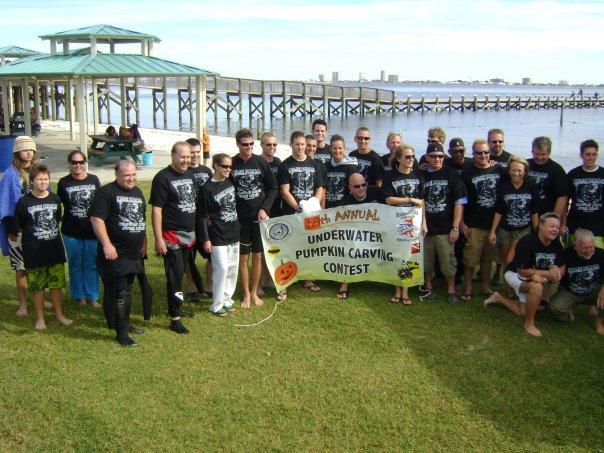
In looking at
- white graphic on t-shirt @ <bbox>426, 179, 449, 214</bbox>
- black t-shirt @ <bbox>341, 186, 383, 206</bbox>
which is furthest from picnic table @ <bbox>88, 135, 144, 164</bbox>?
white graphic on t-shirt @ <bbox>426, 179, 449, 214</bbox>

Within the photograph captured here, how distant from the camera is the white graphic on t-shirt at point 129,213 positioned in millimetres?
5848

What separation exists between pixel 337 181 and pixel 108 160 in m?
13.6

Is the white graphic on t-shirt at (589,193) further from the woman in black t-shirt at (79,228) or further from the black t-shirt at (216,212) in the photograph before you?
the woman in black t-shirt at (79,228)

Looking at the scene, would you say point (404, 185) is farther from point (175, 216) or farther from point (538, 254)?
point (175, 216)

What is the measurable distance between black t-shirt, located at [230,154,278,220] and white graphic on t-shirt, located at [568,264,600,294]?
10.7 ft

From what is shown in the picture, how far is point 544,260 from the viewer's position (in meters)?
6.47

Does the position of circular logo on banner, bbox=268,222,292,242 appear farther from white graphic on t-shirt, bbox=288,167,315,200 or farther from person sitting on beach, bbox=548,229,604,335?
person sitting on beach, bbox=548,229,604,335

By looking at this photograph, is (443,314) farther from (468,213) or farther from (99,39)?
(99,39)

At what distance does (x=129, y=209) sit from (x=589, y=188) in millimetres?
4906

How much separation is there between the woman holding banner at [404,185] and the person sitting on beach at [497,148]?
1170 millimetres

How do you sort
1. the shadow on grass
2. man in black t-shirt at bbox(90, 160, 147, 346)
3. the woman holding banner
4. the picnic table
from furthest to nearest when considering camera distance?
the picnic table → the woman holding banner → man in black t-shirt at bbox(90, 160, 147, 346) → the shadow on grass

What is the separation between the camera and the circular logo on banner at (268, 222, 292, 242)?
724cm

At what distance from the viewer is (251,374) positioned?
5.42 metres

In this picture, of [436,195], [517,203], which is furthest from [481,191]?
[436,195]
